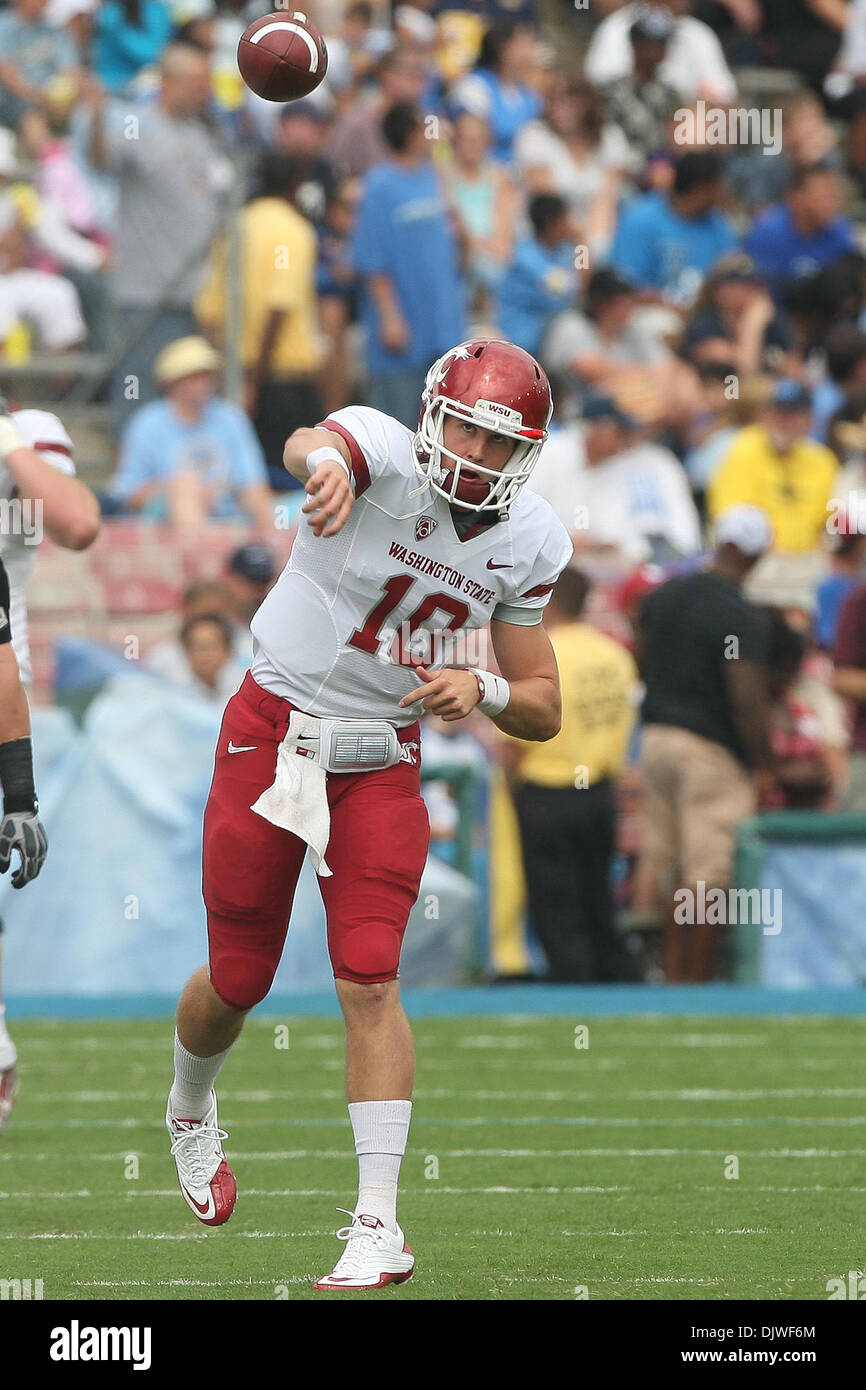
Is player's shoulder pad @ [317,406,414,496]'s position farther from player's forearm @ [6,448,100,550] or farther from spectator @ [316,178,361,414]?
spectator @ [316,178,361,414]

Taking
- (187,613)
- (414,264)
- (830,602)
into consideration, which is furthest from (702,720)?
(414,264)

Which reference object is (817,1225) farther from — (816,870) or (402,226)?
(402,226)

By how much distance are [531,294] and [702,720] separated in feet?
12.2

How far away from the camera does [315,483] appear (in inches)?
181

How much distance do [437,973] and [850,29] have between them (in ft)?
28.7

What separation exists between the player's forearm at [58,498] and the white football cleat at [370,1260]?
78.5 inches

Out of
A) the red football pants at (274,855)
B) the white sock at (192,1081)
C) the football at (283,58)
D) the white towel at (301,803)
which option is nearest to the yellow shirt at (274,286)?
the football at (283,58)

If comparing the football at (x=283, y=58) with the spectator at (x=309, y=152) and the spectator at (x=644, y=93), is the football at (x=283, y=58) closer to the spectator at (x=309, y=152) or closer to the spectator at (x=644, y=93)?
the spectator at (x=309, y=152)

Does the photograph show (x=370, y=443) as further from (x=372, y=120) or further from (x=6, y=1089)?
(x=372, y=120)

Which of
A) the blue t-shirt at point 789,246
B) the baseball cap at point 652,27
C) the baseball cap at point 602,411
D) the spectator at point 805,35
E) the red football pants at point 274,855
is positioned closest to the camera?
the red football pants at point 274,855

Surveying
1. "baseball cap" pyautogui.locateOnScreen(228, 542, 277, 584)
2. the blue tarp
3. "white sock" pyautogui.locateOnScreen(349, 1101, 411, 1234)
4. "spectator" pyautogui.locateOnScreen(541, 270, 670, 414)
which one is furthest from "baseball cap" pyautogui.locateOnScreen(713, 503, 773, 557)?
"white sock" pyautogui.locateOnScreen(349, 1101, 411, 1234)

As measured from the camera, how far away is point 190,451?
464 inches

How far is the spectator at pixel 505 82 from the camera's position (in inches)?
579

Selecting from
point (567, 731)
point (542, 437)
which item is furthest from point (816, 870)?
point (542, 437)
